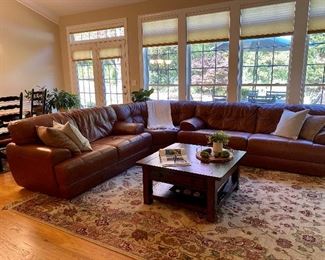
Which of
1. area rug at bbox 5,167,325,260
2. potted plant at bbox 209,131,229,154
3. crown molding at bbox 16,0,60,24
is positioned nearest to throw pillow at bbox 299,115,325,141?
area rug at bbox 5,167,325,260

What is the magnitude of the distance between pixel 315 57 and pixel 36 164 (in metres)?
4.35

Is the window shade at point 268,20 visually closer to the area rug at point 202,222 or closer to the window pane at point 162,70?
the window pane at point 162,70

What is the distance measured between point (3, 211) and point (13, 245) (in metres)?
0.67

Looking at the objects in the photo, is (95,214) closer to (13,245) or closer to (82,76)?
(13,245)

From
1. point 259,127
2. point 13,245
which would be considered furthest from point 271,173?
point 13,245

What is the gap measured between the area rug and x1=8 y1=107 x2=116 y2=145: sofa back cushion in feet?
2.32

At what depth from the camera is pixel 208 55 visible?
16.5ft

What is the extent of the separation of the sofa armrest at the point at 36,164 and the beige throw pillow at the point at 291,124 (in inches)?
111

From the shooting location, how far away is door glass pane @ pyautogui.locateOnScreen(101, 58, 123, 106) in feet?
19.9

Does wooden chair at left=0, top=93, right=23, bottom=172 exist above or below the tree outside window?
below

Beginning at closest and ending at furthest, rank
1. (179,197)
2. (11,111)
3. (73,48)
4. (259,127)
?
(179,197)
(259,127)
(11,111)
(73,48)

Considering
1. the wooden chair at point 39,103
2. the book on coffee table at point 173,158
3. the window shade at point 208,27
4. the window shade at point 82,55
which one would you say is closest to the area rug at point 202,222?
the book on coffee table at point 173,158

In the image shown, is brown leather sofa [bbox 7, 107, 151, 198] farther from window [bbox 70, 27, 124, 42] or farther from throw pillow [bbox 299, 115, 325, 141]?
window [bbox 70, 27, 124, 42]

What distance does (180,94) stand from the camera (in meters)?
5.38
